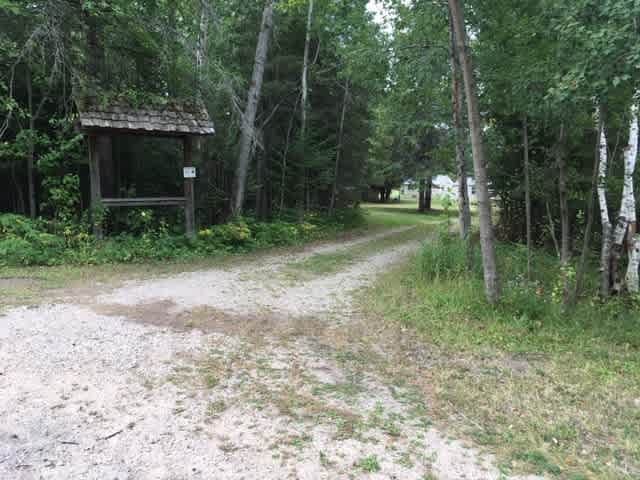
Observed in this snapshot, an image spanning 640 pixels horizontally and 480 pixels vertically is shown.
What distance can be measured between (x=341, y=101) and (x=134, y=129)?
345 inches

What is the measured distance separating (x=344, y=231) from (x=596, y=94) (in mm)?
10987

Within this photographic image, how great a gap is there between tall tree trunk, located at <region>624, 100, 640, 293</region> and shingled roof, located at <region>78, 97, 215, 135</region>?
25.0 ft

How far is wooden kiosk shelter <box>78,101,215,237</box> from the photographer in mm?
8117

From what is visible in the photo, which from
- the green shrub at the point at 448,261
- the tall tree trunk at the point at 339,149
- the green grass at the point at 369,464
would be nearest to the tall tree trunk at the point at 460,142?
the green shrub at the point at 448,261

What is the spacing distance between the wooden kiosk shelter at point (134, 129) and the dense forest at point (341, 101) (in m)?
0.33

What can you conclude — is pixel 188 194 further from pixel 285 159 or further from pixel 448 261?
pixel 448 261

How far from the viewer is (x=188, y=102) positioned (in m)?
9.42

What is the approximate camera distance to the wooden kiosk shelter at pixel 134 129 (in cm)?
812

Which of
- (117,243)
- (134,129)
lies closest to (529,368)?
(117,243)

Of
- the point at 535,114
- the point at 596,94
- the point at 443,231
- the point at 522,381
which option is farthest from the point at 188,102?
the point at 522,381

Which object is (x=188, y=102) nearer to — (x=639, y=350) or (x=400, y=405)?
(x=400, y=405)

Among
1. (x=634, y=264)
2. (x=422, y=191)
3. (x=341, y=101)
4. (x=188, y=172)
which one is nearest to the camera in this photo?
(x=634, y=264)

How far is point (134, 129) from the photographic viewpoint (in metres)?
8.35

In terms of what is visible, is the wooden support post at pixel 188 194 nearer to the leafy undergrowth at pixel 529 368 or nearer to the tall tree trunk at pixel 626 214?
the leafy undergrowth at pixel 529 368
